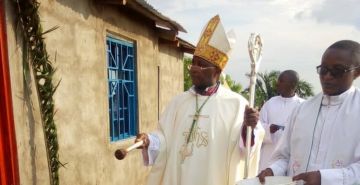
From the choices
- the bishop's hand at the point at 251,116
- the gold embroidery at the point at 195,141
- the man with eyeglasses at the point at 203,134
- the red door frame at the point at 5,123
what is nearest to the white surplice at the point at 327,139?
the bishop's hand at the point at 251,116

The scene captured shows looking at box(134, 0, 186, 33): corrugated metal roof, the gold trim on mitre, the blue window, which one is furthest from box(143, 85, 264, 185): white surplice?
box(134, 0, 186, 33): corrugated metal roof

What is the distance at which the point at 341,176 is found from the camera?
2.75 metres

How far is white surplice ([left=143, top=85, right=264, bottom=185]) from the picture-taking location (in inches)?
167

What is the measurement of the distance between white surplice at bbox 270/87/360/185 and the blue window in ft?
13.7

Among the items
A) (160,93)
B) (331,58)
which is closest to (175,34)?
(160,93)

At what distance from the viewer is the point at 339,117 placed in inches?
115

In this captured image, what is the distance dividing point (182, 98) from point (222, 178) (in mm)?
814

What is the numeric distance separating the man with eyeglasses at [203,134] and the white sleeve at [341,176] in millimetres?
1350

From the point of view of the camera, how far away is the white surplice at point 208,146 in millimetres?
4246

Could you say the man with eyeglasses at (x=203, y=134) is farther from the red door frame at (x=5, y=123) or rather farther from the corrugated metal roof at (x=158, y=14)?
the corrugated metal roof at (x=158, y=14)

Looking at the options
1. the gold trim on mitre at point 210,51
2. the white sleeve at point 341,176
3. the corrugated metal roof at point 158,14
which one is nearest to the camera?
the white sleeve at point 341,176

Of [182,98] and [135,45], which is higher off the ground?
[135,45]

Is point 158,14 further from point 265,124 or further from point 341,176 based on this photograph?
point 341,176

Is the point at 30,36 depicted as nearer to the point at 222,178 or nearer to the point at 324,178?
the point at 222,178
